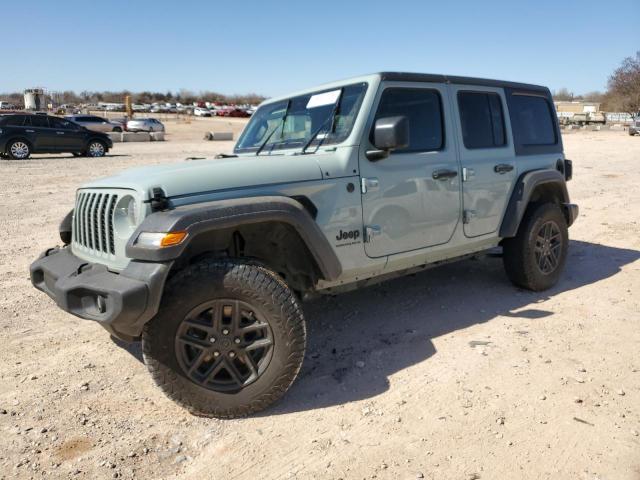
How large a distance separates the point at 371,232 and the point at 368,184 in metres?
0.32

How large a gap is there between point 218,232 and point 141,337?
729 millimetres

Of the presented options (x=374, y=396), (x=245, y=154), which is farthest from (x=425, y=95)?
(x=374, y=396)

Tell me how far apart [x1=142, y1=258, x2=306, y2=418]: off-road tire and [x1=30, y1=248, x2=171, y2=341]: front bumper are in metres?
0.13

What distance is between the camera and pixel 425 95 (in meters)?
3.97

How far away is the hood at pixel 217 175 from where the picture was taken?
2822 millimetres

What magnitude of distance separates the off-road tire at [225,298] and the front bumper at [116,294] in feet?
0.42

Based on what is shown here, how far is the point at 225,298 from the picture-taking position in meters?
2.80

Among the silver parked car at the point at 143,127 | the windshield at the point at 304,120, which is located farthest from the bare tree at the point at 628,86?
the windshield at the point at 304,120

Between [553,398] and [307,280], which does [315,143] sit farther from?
[553,398]

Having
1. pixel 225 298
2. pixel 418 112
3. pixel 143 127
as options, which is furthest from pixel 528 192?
pixel 143 127

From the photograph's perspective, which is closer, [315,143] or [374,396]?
[374,396]

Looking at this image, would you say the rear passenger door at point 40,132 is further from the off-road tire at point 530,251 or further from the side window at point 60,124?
the off-road tire at point 530,251

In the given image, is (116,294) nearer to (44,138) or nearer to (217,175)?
(217,175)

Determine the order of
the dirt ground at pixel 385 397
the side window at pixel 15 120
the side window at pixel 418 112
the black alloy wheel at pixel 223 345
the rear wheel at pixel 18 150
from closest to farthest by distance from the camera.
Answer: the dirt ground at pixel 385 397, the black alloy wheel at pixel 223 345, the side window at pixel 418 112, the side window at pixel 15 120, the rear wheel at pixel 18 150
